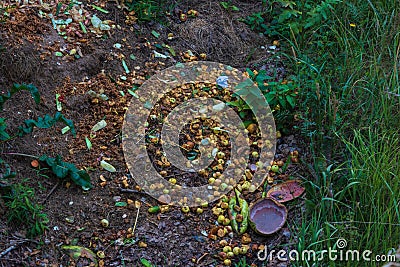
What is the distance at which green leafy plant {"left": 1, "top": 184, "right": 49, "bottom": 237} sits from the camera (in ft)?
7.42

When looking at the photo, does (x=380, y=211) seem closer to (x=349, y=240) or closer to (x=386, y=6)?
(x=349, y=240)

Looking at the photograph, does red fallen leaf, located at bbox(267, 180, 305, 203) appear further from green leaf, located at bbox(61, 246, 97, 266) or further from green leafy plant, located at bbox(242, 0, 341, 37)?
green leafy plant, located at bbox(242, 0, 341, 37)

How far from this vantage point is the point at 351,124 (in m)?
2.69

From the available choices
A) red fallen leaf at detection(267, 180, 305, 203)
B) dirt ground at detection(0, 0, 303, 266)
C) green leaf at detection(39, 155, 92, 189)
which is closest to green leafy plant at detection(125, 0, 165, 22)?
dirt ground at detection(0, 0, 303, 266)

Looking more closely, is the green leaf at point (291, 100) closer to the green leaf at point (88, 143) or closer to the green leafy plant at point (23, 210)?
the green leaf at point (88, 143)

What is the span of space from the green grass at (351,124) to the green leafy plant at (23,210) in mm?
1114

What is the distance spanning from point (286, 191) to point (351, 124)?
472 mm

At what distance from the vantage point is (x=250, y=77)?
3.11 meters

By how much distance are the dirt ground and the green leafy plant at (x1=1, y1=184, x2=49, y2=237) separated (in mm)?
40

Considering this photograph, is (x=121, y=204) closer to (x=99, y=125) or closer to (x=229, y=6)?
(x=99, y=125)

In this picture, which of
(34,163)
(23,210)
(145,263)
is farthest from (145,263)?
(34,163)

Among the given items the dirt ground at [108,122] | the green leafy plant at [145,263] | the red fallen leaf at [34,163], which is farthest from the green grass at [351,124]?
the red fallen leaf at [34,163]

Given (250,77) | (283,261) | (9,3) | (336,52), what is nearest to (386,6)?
(336,52)

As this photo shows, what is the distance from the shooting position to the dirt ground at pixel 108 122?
2383 mm
